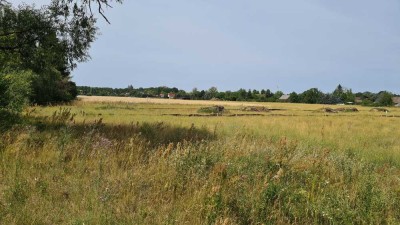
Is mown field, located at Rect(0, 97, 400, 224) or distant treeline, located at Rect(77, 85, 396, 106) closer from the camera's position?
mown field, located at Rect(0, 97, 400, 224)

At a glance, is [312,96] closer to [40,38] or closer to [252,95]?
[252,95]

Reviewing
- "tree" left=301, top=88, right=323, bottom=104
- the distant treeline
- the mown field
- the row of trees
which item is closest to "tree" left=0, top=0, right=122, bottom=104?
the row of trees

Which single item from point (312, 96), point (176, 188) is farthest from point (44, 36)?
point (312, 96)

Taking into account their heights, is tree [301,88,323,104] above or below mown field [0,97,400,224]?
above

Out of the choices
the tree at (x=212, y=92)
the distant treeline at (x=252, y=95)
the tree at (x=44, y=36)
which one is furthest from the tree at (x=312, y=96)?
the tree at (x=44, y=36)

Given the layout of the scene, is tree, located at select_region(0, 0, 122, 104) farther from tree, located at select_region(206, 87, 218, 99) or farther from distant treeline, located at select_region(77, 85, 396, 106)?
tree, located at select_region(206, 87, 218, 99)

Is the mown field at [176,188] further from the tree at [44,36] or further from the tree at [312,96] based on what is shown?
the tree at [312,96]

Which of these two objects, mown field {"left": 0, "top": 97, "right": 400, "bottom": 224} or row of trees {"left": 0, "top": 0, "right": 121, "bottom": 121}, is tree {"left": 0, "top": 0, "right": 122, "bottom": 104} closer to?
row of trees {"left": 0, "top": 0, "right": 121, "bottom": 121}

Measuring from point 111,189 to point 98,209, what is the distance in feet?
2.27

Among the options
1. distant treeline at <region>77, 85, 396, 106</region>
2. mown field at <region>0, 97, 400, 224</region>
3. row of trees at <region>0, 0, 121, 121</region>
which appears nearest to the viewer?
mown field at <region>0, 97, 400, 224</region>

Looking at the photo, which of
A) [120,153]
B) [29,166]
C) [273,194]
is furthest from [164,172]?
[29,166]

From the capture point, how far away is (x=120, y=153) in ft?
23.3

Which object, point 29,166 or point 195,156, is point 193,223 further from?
point 29,166

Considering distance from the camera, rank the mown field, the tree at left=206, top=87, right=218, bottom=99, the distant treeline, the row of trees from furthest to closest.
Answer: the tree at left=206, top=87, right=218, bottom=99, the distant treeline, the row of trees, the mown field
